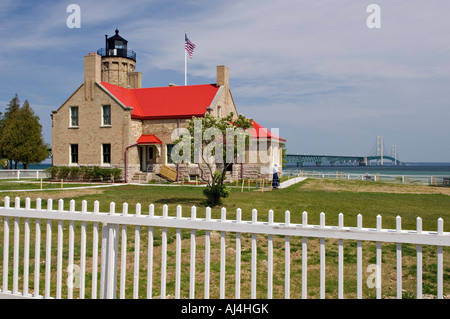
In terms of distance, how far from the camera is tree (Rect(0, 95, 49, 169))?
49.8 m

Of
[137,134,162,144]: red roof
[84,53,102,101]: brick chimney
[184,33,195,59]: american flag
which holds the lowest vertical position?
[137,134,162,144]: red roof

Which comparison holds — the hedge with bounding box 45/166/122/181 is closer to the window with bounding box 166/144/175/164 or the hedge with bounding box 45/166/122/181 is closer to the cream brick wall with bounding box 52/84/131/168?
the cream brick wall with bounding box 52/84/131/168

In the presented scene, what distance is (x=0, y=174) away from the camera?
36.0 m

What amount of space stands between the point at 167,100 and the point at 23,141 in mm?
Answer: 25748

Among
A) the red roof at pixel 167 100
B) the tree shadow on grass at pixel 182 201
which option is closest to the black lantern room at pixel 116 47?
the red roof at pixel 167 100

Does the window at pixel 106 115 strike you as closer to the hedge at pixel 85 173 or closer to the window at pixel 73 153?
the window at pixel 73 153

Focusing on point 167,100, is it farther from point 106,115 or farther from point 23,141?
point 23,141

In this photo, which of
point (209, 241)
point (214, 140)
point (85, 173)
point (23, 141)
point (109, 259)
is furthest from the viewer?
point (23, 141)

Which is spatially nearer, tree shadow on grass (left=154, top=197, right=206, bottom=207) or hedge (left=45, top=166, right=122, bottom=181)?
tree shadow on grass (left=154, top=197, right=206, bottom=207)

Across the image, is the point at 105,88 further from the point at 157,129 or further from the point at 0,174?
the point at 0,174

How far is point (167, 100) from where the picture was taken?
36.9 m

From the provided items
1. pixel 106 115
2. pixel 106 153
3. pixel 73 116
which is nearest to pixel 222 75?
pixel 106 115

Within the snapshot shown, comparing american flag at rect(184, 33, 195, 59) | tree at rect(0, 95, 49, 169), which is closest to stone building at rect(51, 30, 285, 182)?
american flag at rect(184, 33, 195, 59)

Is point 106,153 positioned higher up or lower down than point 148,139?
lower down
